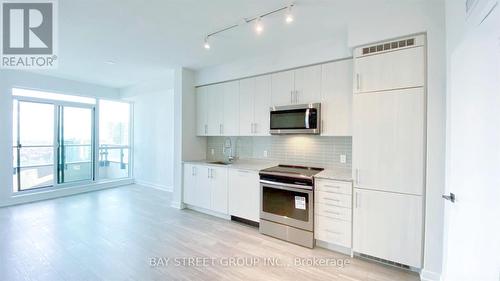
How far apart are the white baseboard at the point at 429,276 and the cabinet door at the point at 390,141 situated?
2.59ft

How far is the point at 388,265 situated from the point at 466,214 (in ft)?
Result: 4.53

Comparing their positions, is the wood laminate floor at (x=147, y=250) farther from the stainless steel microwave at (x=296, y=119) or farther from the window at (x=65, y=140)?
the stainless steel microwave at (x=296, y=119)

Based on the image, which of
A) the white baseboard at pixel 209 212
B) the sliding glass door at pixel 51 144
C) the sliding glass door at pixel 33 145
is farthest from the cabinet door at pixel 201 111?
the sliding glass door at pixel 33 145

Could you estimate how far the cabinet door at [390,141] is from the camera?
92.1 inches

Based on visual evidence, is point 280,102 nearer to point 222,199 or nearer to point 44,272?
point 222,199

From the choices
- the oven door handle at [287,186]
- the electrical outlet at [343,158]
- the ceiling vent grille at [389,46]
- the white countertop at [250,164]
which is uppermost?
the ceiling vent grille at [389,46]

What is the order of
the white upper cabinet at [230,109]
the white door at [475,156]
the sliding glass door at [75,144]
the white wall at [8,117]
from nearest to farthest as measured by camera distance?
the white door at [475,156]
the white upper cabinet at [230,109]
the white wall at [8,117]
the sliding glass door at [75,144]

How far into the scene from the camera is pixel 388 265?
2.55m

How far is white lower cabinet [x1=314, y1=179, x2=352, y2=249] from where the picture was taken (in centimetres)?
275

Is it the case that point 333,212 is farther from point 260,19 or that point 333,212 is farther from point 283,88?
point 260,19

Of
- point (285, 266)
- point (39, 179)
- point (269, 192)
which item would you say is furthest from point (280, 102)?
point (39, 179)

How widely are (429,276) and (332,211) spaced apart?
1.07 meters

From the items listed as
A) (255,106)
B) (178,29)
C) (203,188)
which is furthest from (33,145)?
(255,106)

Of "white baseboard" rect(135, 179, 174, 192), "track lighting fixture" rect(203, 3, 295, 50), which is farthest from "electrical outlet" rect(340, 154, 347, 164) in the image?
"white baseboard" rect(135, 179, 174, 192)
